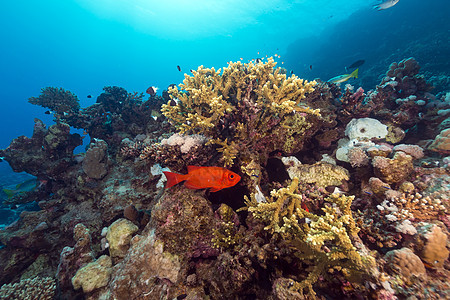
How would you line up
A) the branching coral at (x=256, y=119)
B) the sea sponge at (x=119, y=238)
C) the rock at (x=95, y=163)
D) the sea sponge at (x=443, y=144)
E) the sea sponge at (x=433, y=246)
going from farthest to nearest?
the rock at (x=95, y=163) < the branching coral at (x=256, y=119) < the sea sponge at (x=119, y=238) < the sea sponge at (x=443, y=144) < the sea sponge at (x=433, y=246)

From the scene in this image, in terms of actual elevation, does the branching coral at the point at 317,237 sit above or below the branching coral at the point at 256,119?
below

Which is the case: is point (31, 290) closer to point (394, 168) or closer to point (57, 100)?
point (394, 168)

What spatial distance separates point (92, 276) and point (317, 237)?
13.7 feet

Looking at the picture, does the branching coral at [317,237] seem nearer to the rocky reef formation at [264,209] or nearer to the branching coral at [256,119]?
the rocky reef formation at [264,209]

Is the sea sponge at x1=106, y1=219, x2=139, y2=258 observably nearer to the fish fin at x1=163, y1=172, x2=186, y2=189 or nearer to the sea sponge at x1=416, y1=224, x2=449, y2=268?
the fish fin at x1=163, y1=172, x2=186, y2=189

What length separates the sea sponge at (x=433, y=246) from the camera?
220 cm

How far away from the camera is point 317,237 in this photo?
198 cm

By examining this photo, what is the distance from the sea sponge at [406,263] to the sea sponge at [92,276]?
4.75 meters

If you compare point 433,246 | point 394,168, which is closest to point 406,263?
point 433,246

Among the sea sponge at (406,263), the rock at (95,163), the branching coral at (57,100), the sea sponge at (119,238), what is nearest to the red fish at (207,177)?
the sea sponge at (406,263)

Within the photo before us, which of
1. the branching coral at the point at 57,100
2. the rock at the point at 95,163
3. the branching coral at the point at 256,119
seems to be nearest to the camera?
the branching coral at the point at 256,119

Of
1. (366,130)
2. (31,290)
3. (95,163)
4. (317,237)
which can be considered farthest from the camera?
(95,163)

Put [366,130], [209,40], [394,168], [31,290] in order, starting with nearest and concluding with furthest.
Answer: [394,168]
[31,290]
[366,130]
[209,40]

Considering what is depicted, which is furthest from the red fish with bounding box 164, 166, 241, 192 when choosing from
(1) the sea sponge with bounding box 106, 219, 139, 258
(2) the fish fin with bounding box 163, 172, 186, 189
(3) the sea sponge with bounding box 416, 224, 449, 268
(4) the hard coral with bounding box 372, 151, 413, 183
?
Answer: (4) the hard coral with bounding box 372, 151, 413, 183
